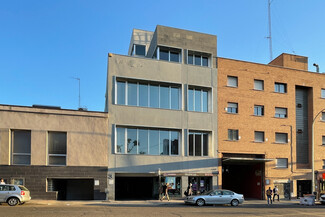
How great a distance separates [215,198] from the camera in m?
22.1

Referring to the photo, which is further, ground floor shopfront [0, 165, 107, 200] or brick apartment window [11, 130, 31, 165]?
brick apartment window [11, 130, 31, 165]

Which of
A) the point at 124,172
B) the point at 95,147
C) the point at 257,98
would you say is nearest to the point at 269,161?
the point at 257,98

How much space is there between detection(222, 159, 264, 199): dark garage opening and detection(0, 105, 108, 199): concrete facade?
12.2m

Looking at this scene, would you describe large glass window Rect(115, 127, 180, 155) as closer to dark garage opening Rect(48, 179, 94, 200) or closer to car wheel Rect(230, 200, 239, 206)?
dark garage opening Rect(48, 179, 94, 200)

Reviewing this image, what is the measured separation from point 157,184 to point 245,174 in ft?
35.2

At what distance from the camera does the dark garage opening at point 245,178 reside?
30.7 metres

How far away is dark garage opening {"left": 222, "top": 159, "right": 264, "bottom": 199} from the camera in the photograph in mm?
30688

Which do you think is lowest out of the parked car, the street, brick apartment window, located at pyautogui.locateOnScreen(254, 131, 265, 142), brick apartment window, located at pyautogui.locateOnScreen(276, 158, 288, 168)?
the street

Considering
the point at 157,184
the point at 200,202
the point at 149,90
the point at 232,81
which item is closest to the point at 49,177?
the point at 157,184

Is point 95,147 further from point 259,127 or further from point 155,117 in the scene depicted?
point 259,127

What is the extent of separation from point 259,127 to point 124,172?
13761mm

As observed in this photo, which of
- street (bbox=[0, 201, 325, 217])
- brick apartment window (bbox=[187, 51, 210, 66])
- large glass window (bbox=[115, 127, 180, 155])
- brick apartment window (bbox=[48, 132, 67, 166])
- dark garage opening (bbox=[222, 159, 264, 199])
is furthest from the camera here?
dark garage opening (bbox=[222, 159, 264, 199])

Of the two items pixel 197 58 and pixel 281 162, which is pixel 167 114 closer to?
pixel 197 58

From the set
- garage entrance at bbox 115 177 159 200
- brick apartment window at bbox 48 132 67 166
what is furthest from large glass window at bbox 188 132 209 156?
brick apartment window at bbox 48 132 67 166
